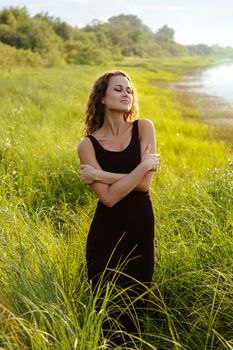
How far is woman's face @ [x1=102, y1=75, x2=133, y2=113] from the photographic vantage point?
2824mm

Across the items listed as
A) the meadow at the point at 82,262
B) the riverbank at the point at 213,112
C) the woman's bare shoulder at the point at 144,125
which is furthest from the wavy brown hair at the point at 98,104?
the riverbank at the point at 213,112

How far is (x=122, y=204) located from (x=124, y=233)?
Answer: 0.50ft

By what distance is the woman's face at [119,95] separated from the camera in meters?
2.82

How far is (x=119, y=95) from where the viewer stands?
9.28 feet

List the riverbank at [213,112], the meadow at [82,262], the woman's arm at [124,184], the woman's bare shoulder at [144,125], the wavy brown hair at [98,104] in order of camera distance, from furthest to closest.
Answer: the riverbank at [213,112] → the wavy brown hair at [98,104] → the woman's bare shoulder at [144,125] → the woman's arm at [124,184] → the meadow at [82,262]

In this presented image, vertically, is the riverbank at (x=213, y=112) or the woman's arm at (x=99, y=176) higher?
the woman's arm at (x=99, y=176)

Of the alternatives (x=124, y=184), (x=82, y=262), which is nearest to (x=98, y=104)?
(x=124, y=184)

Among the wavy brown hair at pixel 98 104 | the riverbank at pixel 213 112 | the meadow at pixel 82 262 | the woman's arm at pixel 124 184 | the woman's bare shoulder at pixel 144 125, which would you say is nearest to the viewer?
the meadow at pixel 82 262

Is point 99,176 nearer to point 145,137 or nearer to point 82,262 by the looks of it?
point 145,137

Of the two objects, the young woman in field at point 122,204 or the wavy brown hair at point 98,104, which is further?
the wavy brown hair at point 98,104

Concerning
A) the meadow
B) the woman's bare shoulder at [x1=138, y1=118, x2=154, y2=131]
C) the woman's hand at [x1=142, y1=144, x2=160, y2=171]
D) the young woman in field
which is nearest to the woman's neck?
the young woman in field

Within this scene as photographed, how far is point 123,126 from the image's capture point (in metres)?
2.87

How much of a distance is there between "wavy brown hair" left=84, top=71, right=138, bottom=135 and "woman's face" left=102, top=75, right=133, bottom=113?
4 cm

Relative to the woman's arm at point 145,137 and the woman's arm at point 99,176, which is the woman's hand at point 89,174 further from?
the woman's arm at point 145,137
